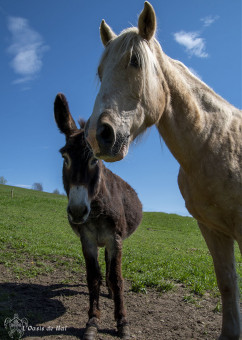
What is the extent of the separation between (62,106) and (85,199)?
1.67m

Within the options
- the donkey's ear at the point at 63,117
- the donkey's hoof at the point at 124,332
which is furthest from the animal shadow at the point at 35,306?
the donkey's ear at the point at 63,117

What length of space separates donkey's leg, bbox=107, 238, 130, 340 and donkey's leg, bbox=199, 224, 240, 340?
145 centimetres

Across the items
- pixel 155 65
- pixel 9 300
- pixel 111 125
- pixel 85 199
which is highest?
pixel 155 65

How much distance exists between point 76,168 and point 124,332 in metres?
2.27

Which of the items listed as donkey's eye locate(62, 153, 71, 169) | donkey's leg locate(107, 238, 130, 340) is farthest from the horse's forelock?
donkey's leg locate(107, 238, 130, 340)

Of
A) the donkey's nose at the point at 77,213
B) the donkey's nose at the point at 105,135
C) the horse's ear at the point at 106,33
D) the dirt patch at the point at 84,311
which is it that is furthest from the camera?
the dirt patch at the point at 84,311

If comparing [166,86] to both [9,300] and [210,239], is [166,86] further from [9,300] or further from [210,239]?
[9,300]

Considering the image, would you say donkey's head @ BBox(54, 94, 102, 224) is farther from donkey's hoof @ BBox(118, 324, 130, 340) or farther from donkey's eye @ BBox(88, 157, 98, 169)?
donkey's hoof @ BBox(118, 324, 130, 340)

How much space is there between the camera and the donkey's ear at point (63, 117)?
4496mm

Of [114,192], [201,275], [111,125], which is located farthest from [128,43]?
[201,275]

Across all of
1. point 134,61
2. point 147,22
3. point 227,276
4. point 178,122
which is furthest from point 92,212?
point 147,22

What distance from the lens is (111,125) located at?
2.02 metres

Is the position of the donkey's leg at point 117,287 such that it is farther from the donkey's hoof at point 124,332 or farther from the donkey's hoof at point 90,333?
the donkey's hoof at point 90,333

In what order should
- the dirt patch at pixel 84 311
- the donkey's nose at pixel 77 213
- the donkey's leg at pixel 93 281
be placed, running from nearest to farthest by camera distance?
the donkey's nose at pixel 77 213, the dirt patch at pixel 84 311, the donkey's leg at pixel 93 281
